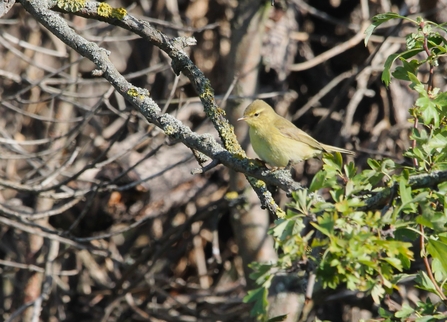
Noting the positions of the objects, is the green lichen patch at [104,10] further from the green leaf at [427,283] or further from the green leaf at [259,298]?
the green leaf at [427,283]

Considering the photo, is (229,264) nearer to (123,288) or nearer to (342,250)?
(123,288)

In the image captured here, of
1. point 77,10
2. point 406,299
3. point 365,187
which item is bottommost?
point 406,299

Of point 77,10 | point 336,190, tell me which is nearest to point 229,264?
point 77,10

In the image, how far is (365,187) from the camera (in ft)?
6.77

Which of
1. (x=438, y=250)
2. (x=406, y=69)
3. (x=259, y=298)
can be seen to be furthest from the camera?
(x=406, y=69)

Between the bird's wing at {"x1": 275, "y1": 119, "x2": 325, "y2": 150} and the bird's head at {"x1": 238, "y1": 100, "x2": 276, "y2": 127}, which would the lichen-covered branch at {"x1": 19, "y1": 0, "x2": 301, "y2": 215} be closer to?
the bird's head at {"x1": 238, "y1": 100, "x2": 276, "y2": 127}

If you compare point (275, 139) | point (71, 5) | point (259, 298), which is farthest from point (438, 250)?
point (275, 139)

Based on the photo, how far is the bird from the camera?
4141 mm

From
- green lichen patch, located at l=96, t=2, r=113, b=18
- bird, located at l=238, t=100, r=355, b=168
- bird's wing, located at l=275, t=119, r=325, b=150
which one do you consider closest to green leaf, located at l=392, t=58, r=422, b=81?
green lichen patch, located at l=96, t=2, r=113, b=18

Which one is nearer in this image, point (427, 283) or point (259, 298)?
point (427, 283)

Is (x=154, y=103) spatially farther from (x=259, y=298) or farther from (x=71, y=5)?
(x=259, y=298)

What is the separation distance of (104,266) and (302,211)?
4.54 metres

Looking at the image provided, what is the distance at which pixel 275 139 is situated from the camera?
4.18 meters

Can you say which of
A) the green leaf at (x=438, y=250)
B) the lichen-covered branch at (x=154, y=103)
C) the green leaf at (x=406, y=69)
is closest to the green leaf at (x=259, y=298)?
the lichen-covered branch at (x=154, y=103)
